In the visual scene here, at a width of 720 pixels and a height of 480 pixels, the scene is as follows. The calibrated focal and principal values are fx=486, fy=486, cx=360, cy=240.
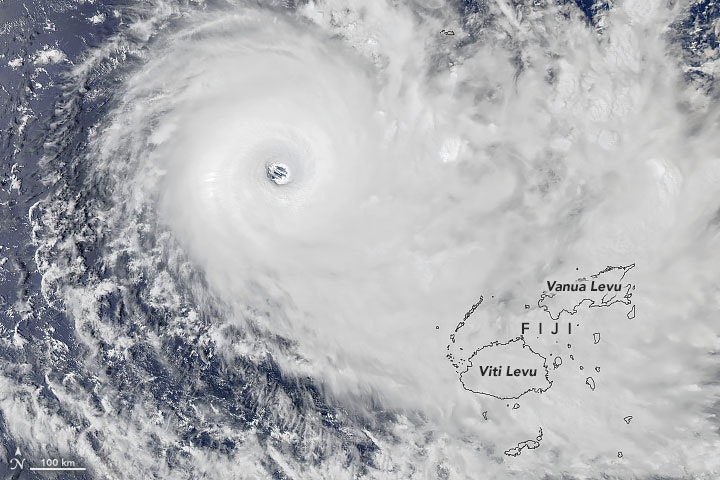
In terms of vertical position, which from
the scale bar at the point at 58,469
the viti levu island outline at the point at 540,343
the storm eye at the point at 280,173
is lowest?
the scale bar at the point at 58,469

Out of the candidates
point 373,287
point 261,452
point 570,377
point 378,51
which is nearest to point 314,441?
point 261,452

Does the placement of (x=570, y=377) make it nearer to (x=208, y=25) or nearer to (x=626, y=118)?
(x=626, y=118)

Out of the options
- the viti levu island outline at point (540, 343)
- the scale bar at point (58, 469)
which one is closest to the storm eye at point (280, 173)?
the viti levu island outline at point (540, 343)

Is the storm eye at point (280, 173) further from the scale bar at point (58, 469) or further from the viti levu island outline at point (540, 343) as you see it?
the scale bar at point (58, 469)

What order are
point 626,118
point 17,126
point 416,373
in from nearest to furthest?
point 626,118 → point 416,373 → point 17,126

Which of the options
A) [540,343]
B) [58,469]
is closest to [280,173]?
[540,343]
